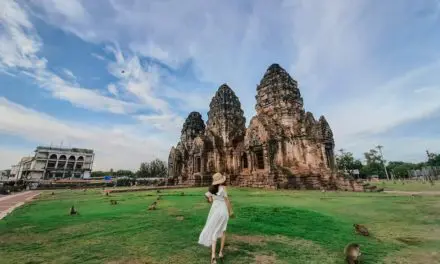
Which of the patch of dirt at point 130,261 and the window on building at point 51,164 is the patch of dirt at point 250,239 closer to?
the patch of dirt at point 130,261

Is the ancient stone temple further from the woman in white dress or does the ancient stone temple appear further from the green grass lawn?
the woman in white dress

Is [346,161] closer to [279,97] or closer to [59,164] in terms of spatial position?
[279,97]

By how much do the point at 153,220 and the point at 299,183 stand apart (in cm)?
1633

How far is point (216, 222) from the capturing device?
12.6ft

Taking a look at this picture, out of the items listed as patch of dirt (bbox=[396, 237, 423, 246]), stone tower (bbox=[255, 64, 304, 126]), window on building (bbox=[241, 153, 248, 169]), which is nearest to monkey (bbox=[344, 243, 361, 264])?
patch of dirt (bbox=[396, 237, 423, 246])

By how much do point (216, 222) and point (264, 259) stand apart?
1.01m

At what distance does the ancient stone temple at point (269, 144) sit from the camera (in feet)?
68.2

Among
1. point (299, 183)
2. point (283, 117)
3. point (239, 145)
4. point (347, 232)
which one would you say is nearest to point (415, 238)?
point (347, 232)

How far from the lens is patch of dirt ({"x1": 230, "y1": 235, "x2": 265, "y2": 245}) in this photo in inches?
179

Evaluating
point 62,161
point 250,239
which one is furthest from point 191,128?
point 62,161

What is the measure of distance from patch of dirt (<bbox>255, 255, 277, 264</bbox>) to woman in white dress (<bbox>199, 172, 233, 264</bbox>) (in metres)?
0.62

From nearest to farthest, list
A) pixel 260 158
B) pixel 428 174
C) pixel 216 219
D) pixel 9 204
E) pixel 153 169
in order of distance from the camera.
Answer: pixel 216 219
pixel 9 204
pixel 260 158
pixel 428 174
pixel 153 169

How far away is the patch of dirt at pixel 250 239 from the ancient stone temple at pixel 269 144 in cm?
1568

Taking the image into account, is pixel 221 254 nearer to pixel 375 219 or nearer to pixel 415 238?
pixel 415 238
